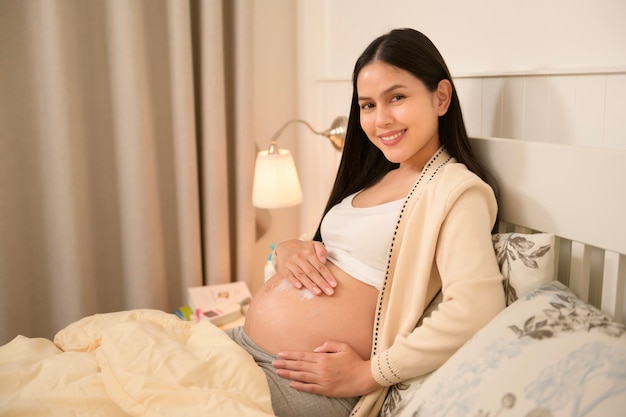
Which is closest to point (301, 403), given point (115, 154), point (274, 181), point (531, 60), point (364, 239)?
point (364, 239)

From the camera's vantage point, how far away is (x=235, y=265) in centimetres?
247

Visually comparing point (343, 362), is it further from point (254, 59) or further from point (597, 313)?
point (254, 59)

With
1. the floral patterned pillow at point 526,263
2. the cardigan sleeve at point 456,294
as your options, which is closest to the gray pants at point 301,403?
the cardigan sleeve at point 456,294

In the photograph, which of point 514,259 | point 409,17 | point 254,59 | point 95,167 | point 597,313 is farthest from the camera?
point 254,59

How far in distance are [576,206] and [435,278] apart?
0.31 meters

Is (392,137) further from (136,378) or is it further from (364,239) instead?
(136,378)

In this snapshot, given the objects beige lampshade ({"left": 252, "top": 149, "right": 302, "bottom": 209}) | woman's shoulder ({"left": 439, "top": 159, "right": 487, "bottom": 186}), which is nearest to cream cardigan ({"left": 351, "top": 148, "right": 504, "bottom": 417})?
woman's shoulder ({"left": 439, "top": 159, "right": 487, "bottom": 186})

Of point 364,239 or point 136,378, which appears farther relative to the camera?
point 364,239

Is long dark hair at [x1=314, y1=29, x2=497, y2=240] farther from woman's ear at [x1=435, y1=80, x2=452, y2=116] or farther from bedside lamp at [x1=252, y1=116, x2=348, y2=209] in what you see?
bedside lamp at [x1=252, y1=116, x2=348, y2=209]

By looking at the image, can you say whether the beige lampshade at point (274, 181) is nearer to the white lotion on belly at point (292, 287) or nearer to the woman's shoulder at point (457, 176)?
the white lotion on belly at point (292, 287)

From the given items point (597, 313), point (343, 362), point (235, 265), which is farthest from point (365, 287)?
point (235, 265)

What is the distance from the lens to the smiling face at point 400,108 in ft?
4.01

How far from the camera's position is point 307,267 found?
1.34 meters

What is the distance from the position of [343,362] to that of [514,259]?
16.0 inches
